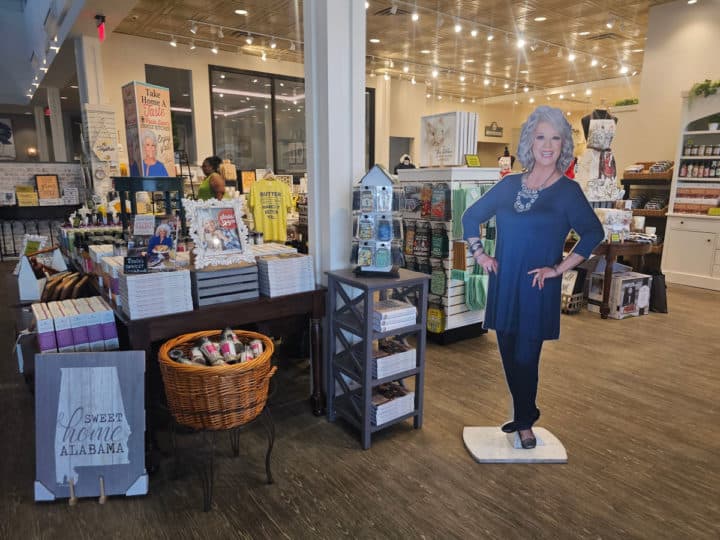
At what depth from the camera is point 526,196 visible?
2.17 metres

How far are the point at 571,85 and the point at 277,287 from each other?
13663mm

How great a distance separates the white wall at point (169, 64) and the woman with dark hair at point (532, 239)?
7.69m

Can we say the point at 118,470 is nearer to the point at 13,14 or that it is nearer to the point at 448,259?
the point at 448,259

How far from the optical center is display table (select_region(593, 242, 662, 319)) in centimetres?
471

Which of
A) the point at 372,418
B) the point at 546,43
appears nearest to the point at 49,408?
the point at 372,418

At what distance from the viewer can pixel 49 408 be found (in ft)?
6.55

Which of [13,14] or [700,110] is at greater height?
[13,14]

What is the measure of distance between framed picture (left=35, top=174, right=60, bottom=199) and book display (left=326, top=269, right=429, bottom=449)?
737cm

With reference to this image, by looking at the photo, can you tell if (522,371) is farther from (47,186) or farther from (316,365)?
(47,186)

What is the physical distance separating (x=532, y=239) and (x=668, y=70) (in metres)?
6.64

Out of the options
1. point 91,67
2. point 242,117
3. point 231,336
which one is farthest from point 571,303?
point 242,117

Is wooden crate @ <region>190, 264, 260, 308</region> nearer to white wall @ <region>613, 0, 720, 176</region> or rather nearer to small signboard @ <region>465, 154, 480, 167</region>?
small signboard @ <region>465, 154, 480, 167</region>

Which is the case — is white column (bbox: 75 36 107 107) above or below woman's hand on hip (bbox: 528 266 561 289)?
above

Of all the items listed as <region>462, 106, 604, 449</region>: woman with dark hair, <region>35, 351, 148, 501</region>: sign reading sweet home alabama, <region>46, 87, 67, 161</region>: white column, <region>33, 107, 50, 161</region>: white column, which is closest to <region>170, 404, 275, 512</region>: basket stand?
<region>35, 351, 148, 501</region>: sign reading sweet home alabama
